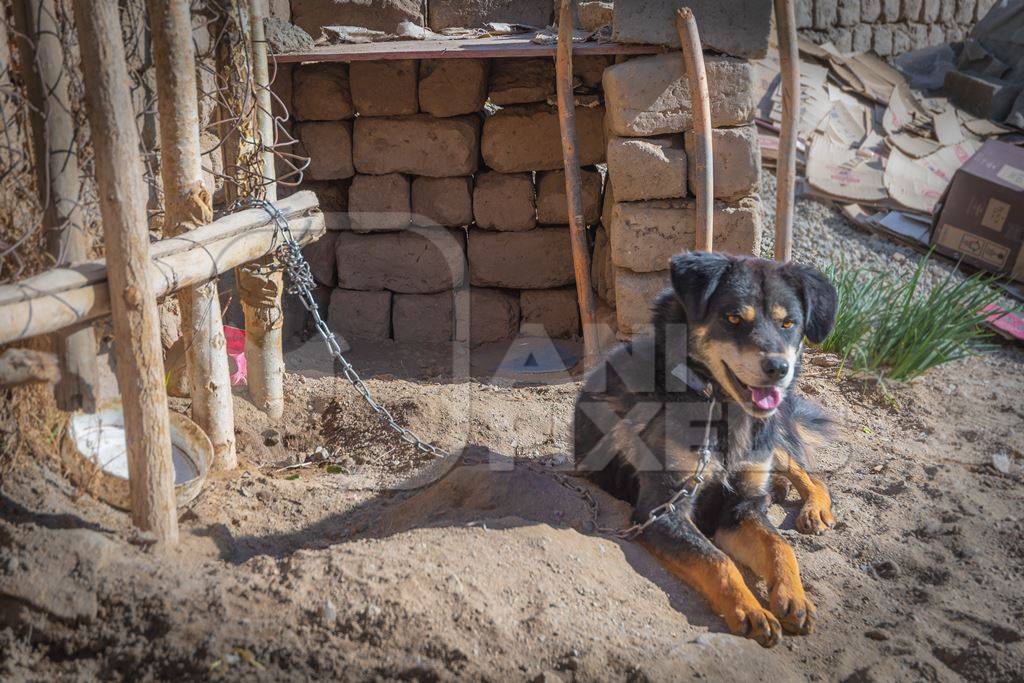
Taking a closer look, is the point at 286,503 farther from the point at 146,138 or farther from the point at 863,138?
the point at 863,138

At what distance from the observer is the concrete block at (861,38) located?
1130 cm

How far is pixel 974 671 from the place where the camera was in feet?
9.57

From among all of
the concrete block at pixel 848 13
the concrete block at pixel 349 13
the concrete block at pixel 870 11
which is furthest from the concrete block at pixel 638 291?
the concrete block at pixel 870 11

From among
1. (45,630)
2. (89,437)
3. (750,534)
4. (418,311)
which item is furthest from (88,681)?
(418,311)

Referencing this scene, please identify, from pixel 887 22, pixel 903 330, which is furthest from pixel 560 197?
pixel 887 22

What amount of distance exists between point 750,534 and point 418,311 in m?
3.52

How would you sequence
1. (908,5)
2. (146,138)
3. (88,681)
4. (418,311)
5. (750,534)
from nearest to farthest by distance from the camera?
(88,681) → (750,534) → (146,138) → (418,311) → (908,5)

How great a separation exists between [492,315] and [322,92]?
6.55ft

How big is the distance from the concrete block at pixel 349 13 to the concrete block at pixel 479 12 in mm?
237

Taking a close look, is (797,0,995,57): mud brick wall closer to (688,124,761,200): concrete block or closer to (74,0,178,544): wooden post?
(688,124,761,200): concrete block

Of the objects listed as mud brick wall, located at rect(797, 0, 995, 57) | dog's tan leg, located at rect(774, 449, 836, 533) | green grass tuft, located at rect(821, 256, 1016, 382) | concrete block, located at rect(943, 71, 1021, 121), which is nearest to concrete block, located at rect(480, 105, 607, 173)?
green grass tuft, located at rect(821, 256, 1016, 382)

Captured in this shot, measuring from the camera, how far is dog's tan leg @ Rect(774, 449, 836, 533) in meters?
3.86

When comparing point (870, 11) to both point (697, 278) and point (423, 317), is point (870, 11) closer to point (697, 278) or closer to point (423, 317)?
point (423, 317)

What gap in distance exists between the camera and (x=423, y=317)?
21.1ft
